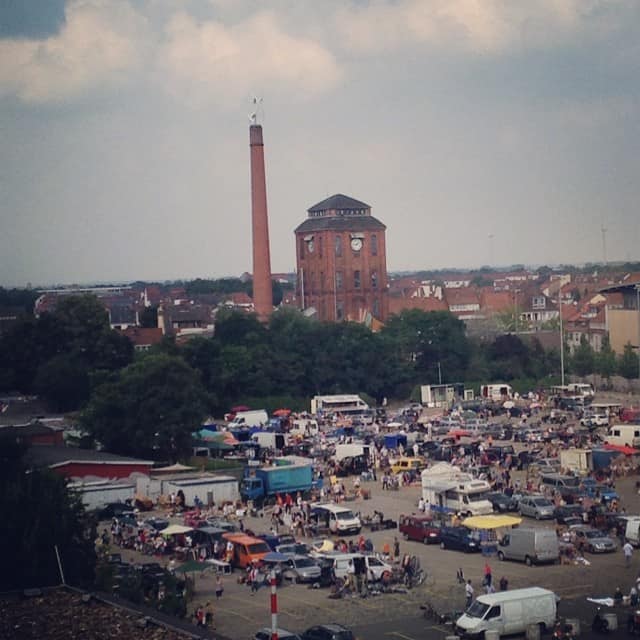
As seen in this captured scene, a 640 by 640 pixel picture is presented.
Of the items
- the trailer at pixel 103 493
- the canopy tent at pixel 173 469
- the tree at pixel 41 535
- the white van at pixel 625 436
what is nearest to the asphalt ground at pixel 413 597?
the tree at pixel 41 535

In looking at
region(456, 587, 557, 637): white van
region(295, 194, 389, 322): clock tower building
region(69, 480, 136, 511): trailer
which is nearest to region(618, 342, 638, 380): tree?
region(295, 194, 389, 322): clock tower building

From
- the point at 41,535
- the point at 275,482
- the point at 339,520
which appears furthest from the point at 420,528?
the point at 41,535

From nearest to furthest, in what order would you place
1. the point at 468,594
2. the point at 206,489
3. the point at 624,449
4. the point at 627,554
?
1. the point at 468,594
2. the point at 627,554
3. the point at 206,489
4. the point at 624,449

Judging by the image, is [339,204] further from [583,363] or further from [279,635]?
[279,635]

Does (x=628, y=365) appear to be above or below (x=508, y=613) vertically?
above

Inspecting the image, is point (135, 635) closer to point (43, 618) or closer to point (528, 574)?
point (43, 618)

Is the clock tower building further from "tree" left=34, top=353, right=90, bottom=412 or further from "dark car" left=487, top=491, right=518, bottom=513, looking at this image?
"dark car" left=487, top=491, right=518, bottom=513
